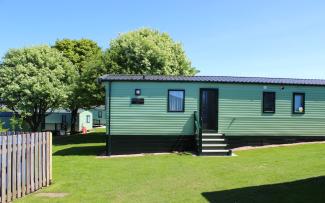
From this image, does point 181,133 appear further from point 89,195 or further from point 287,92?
point 89,195

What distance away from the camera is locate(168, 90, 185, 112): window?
18781 millimetres

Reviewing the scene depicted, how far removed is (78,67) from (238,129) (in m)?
27.3

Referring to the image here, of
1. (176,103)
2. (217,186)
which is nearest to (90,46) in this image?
(176,103)

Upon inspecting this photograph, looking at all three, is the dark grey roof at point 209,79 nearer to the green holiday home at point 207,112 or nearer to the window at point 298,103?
the green holiday home at point 207,112

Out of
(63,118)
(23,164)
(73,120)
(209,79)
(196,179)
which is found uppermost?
(209,79)

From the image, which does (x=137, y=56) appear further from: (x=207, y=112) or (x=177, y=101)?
(x=207, y=112)

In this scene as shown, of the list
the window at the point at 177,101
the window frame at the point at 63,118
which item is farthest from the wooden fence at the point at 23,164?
the window frame at the point at 63,118

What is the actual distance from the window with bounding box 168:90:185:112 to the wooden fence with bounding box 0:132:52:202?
9047 mm

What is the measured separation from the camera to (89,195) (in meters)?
9.08

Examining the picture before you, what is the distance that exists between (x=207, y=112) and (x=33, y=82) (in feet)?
60.0

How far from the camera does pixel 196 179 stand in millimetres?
10859

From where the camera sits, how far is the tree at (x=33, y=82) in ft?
105

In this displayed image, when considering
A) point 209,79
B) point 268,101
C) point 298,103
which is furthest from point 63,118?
point 298,103

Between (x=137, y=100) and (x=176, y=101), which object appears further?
(x=176, y=101)
